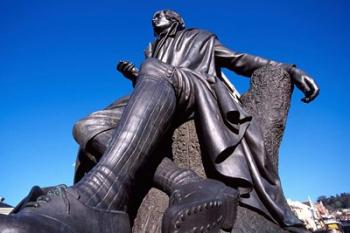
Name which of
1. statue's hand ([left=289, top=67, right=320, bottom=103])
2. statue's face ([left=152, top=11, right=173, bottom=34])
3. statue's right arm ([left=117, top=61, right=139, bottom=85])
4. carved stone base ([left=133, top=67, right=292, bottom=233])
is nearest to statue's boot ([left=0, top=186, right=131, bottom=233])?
carved stone base ([left=133, top=67, right=292, bottom=233])

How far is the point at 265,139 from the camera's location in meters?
2.32

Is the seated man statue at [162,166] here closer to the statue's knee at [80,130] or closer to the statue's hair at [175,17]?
the statue's knee at [80,130]

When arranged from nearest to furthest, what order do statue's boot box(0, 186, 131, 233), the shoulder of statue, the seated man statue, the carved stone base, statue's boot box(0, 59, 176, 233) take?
statue's boot box(0, 186, 131, 233) < statue's boot box(0, 59, 176, 233) < the seated man statue < the carved stone base < the shoulder of statue

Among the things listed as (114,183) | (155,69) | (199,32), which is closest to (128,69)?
(155,69)

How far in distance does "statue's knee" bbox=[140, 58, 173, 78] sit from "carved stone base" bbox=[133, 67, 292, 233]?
1.26 feet

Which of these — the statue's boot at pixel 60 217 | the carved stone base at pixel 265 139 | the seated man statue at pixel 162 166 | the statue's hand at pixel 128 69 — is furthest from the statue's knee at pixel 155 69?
the statue's boot at pixel 60 217

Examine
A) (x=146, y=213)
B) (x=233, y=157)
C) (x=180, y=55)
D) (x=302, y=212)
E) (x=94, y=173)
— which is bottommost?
(x=302, y=212)

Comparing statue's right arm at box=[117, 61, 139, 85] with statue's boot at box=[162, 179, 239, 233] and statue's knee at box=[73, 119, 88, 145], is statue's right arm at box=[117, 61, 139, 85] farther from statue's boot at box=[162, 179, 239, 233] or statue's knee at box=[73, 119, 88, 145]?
statue's boot at box=[162, 179, 239, 233]

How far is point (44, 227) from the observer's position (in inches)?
48.4

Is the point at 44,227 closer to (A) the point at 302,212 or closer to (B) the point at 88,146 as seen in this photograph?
(B) the point at 88,146

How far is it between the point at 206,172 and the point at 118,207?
0.64 m

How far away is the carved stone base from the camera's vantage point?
184 centimetres

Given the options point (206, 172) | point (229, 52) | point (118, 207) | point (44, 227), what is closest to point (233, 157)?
point (206, 172)

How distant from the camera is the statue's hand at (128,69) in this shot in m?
2.56
